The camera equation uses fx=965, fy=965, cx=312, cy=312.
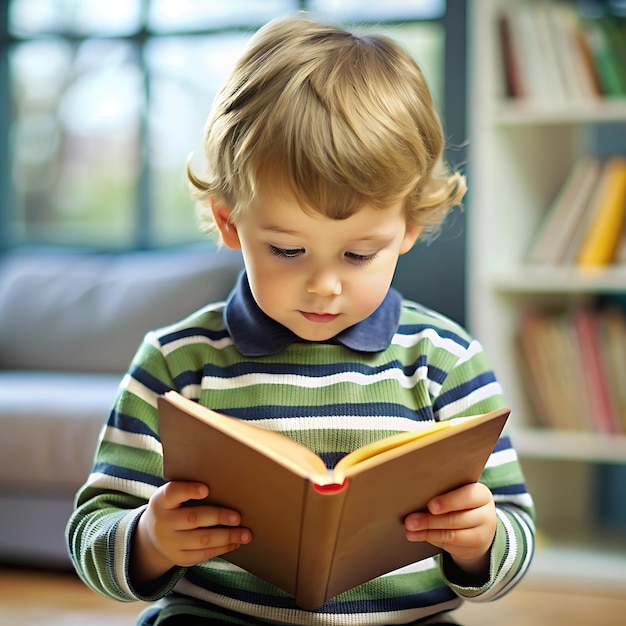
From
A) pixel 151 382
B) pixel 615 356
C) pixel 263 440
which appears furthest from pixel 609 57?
pixel 263 440

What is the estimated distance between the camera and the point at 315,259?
938 millimetres

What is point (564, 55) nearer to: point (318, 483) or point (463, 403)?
point (463, 403)

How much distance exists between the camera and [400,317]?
1.08m

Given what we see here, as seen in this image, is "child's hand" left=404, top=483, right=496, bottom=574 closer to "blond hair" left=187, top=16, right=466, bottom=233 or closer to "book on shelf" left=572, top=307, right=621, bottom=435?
"blond hair" left=187, top=16, right=466, bottom=233

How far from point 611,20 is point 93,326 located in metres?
1.53

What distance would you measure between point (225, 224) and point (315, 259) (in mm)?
146

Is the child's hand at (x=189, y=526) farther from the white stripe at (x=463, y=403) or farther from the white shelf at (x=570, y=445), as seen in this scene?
the white shelf at (x=570, y=445)

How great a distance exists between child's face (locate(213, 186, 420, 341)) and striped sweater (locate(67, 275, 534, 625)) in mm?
52

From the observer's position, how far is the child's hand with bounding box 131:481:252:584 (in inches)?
33.1

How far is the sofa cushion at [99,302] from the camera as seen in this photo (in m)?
2.58

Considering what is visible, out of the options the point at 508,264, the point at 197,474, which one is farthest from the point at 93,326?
the point at 197,474

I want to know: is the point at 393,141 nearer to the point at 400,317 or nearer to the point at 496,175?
the point at 400,317

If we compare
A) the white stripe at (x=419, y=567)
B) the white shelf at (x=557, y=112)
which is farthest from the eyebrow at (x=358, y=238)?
the white shelf at (x=557, y=112)

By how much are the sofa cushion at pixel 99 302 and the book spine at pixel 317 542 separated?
5.51 ft
